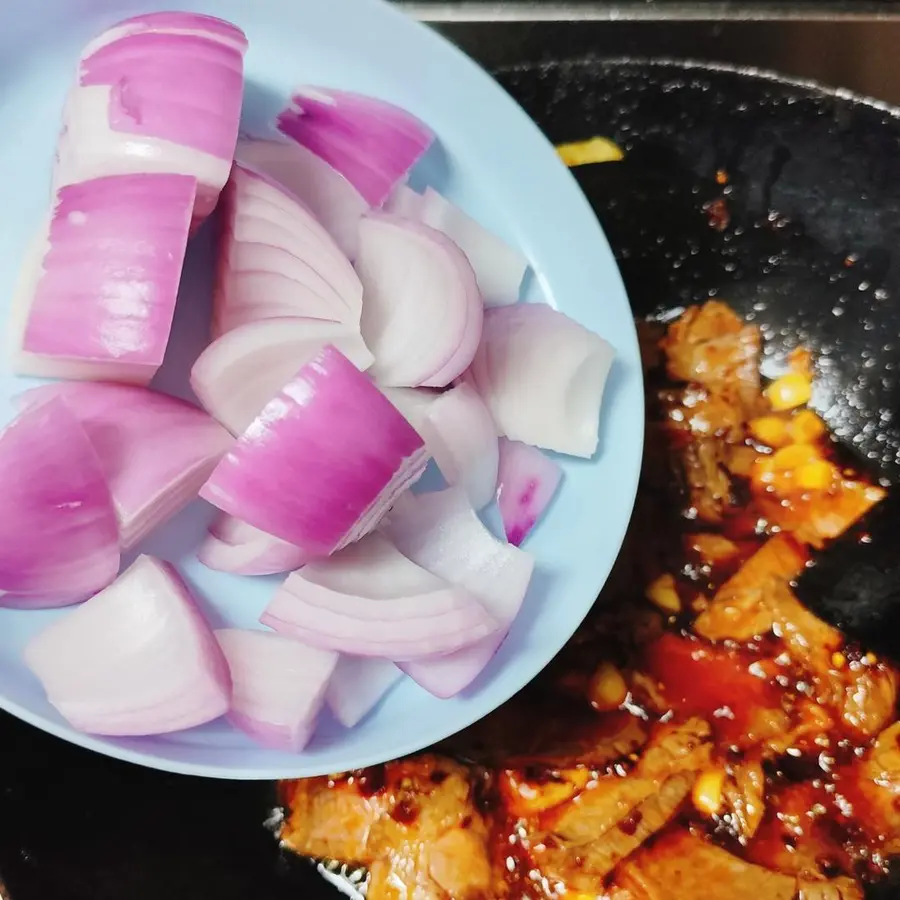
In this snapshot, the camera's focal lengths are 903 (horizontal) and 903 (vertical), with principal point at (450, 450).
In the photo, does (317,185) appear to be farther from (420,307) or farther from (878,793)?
(878,793)

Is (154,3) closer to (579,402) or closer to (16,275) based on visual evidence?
(16,275)

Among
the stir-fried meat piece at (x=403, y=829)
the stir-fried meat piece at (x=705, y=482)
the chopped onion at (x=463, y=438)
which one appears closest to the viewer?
the chopped onion at (x=463, y=438)

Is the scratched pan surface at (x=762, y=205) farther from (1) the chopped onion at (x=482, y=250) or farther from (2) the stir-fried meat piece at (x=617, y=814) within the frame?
(2) the stir-fried meat piece at (x=617, y=814)

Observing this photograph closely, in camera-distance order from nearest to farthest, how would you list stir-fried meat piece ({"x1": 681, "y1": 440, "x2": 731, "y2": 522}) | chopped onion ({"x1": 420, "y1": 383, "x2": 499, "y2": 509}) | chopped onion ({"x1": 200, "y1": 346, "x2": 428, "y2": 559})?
chopped onion ({"x1": 200, "y1": 346, "x2": 428, "y2": 559}), chopped onion ({"x1": 420, "y1": 383, "x2": 499, "y2": 509}), stir-fried meat piece ({"x1": 681, "y1": 440, "x2": 731, "y2": 522})

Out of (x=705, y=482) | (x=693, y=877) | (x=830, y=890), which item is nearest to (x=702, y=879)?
(x=693, y=877)

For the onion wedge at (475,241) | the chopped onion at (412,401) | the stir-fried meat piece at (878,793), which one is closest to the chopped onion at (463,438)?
the chopped onion at (412,401)

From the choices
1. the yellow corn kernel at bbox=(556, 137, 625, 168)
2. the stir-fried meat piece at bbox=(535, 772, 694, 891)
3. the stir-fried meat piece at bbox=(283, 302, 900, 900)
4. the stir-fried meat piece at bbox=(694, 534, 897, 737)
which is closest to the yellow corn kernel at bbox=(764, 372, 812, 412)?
the stir-fried meat piece at bbox=(283, 302, 900, 900)

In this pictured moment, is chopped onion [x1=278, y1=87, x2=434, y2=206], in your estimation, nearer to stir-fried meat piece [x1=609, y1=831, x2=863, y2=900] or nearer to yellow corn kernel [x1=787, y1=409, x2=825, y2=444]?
yellow corn kernel [x1=787, y1=409, x2=825, y2=444]
